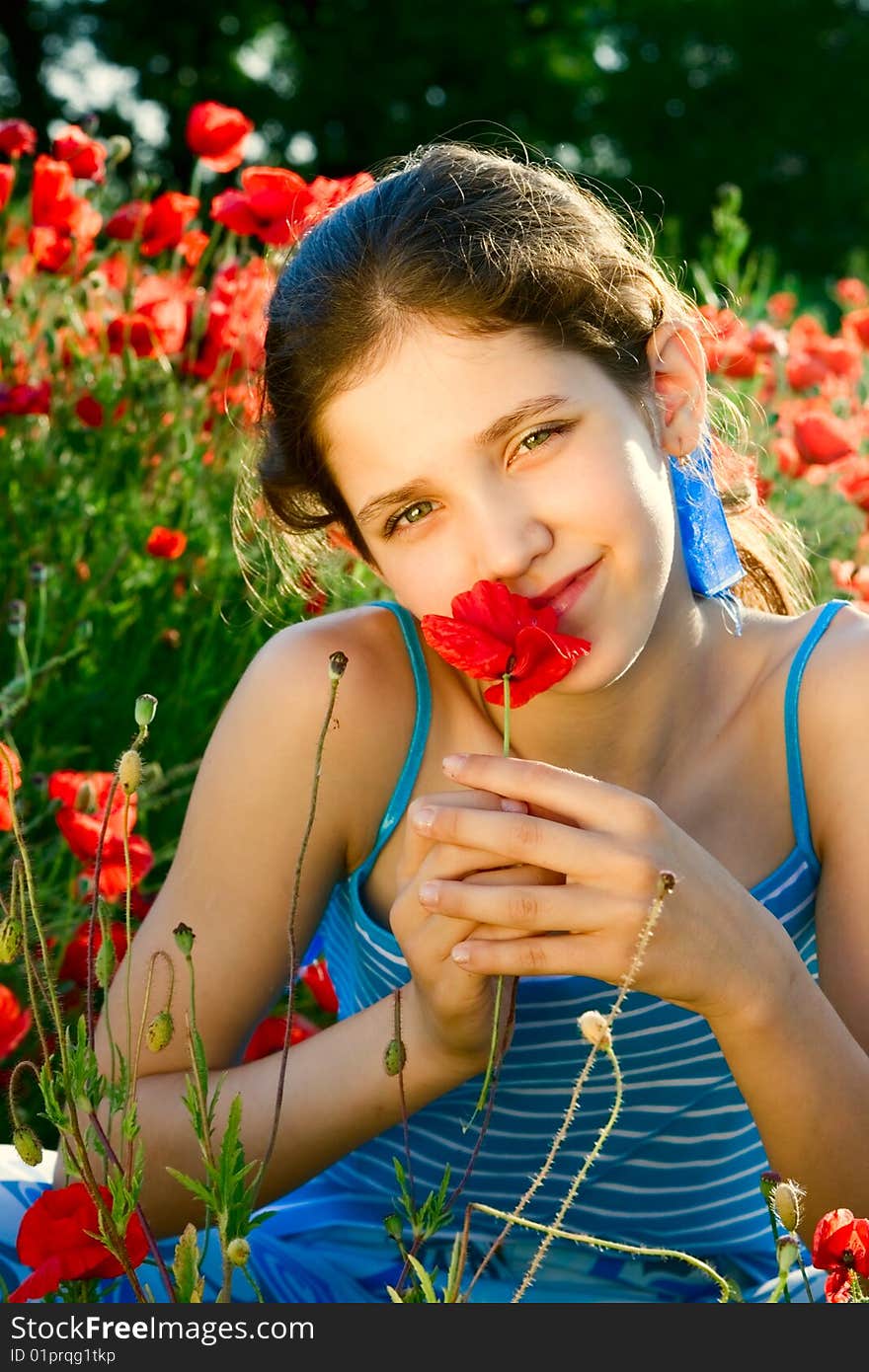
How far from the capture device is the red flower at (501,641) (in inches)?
42.2

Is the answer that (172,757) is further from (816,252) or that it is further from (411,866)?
(816,252)

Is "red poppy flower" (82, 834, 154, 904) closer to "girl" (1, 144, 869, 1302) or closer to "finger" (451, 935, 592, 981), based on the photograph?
"girl" (1, 144, 869, 1302)

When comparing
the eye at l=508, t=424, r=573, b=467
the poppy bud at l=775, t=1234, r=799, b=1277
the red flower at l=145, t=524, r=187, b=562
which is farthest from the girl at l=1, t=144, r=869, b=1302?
the red flower at l=145, t=524, r=187, b=562

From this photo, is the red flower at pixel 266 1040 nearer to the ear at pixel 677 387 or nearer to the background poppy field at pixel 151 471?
the background poppy field at pixel 151 471

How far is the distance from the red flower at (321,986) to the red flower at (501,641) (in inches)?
30.4

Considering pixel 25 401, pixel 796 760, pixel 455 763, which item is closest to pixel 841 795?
pixel 796 760

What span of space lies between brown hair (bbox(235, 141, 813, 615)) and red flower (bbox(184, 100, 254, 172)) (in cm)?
138

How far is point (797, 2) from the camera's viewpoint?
59.2 feet

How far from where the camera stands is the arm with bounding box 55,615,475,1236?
1386 mm

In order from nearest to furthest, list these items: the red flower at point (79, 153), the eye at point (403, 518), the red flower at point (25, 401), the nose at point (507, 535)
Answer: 1. the nose at point (507, 535)
2. the eye at point (403, 518)
3. the red flower at point (25, 401)
4. the red flower at point (79, 153)

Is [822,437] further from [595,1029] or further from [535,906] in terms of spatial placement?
[595,1029]

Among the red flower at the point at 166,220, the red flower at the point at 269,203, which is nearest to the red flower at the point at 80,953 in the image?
the red flower at the point at 269,203

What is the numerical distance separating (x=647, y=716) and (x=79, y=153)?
1.81 m

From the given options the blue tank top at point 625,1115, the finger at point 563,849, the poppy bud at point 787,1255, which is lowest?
the blue tank top at point 625,1115
